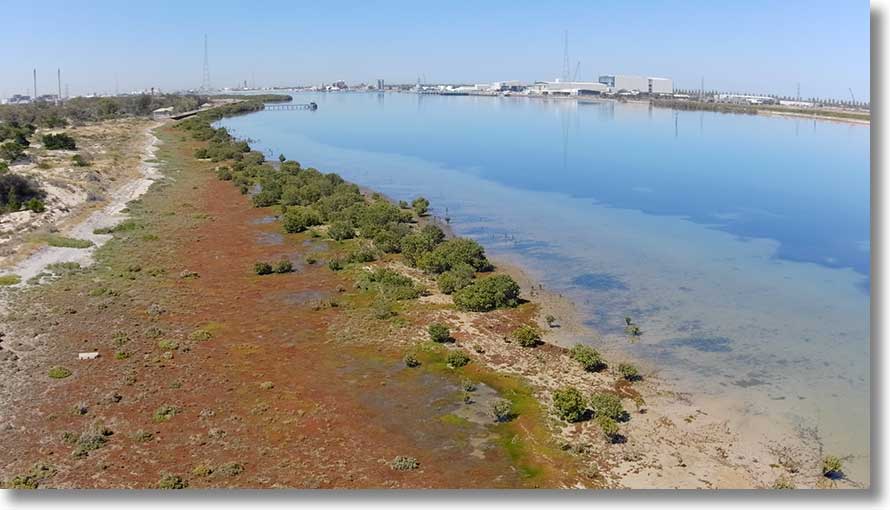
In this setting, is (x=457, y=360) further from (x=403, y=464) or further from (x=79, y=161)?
(x=79, y=161)

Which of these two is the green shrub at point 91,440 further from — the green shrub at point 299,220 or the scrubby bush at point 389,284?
the green shrub at point 299,220

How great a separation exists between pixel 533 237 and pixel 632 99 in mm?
174322

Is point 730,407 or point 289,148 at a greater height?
point 289,148

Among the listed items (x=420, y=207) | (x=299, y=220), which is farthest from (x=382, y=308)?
(x=420, y=207)

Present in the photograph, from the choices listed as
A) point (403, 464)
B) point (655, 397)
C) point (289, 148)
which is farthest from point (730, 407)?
point (289, 148)

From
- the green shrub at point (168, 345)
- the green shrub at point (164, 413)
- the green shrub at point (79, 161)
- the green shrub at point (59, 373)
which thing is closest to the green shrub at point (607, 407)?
the green shrub at point (164, 413)

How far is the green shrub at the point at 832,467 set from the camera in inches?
484

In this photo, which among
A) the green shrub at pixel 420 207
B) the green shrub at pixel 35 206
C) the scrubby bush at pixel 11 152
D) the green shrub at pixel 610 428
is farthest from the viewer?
the scrubby bush at pixel 11 152

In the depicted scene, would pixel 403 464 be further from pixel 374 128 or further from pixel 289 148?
pixel 374 128

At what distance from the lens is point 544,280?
25656 mm

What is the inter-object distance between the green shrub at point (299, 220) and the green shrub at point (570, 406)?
68.8 ft

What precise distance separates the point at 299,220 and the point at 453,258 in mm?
10569

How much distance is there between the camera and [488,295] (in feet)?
70.7

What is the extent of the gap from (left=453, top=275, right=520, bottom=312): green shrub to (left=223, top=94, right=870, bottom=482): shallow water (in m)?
2.51
